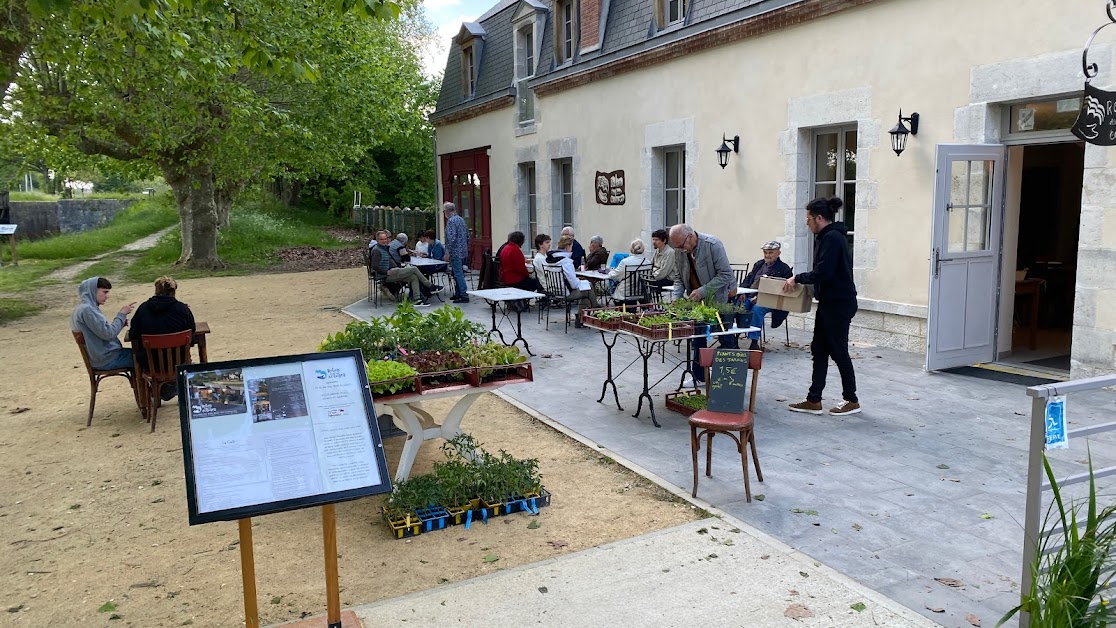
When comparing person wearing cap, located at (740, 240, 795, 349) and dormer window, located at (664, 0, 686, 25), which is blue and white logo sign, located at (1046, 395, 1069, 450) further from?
dormer window, located at (664, 0, 686, 25)

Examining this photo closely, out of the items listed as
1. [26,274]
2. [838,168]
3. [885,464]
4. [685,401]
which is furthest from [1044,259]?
[26,274]

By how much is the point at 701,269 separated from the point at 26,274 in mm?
19862

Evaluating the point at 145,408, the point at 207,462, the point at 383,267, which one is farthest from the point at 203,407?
the point at 383,267

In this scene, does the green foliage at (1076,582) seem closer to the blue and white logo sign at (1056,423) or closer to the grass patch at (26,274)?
the blue and white logo sign at (1056,423)

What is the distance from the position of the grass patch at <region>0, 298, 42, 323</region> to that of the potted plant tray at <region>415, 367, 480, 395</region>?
11.8 metres

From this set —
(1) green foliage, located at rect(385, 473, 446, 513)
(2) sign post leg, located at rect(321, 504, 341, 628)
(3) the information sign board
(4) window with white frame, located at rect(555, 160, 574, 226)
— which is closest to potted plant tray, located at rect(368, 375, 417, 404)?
(1) green foliage, located at rect(385, 473, 446, 513)

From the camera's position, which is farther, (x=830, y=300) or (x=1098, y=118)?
(x=830, y=300)

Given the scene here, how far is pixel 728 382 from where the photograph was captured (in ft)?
17.0

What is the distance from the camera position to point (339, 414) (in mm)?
3344

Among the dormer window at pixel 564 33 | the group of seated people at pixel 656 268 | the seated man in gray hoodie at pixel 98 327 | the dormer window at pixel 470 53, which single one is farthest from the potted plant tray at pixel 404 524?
the dormer window at pixel 470 53

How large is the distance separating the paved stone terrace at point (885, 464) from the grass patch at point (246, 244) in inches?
598

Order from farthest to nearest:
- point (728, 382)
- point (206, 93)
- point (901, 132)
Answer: point (206, 93)
point (901, 132)
point (728, 382)

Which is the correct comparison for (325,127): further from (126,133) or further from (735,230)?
(735,230)

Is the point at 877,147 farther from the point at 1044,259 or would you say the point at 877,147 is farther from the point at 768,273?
the point at 1044,259
